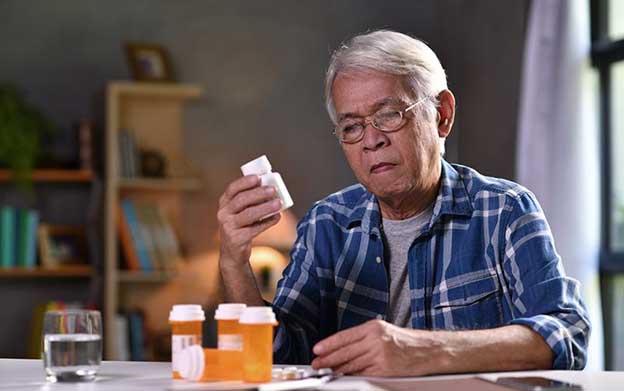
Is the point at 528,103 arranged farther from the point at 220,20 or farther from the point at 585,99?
the point at 220,20

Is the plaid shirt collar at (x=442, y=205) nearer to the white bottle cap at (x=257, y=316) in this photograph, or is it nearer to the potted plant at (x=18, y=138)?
the white bottle cap at (x=257, y=316)

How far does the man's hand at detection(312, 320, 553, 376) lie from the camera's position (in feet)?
5.16

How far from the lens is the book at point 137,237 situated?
4918mm

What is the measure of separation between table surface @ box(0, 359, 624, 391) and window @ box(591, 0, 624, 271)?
8.55 feet

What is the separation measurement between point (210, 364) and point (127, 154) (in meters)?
3.55

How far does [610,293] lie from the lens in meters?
4.17

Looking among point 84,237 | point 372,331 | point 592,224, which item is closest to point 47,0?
point 84,237

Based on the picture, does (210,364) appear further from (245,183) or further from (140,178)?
(140,178)

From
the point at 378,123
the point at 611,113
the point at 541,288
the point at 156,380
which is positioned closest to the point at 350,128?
the point at 378,123

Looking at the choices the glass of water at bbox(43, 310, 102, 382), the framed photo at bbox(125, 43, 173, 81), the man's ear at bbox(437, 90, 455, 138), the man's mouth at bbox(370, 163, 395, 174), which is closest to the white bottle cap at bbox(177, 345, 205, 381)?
the glass of water at bbox(43, 310, 102, 382)

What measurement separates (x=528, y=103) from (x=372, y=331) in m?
2.89

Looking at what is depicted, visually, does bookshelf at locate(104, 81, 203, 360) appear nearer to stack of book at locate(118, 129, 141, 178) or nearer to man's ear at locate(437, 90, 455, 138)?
stack of book at locate(118, 129, 141, 178)

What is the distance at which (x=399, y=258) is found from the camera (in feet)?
6.99

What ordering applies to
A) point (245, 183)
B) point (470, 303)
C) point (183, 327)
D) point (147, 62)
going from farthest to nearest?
point (147, 62) → point (470, 303) → point (245, 183) → point (183, 327)
